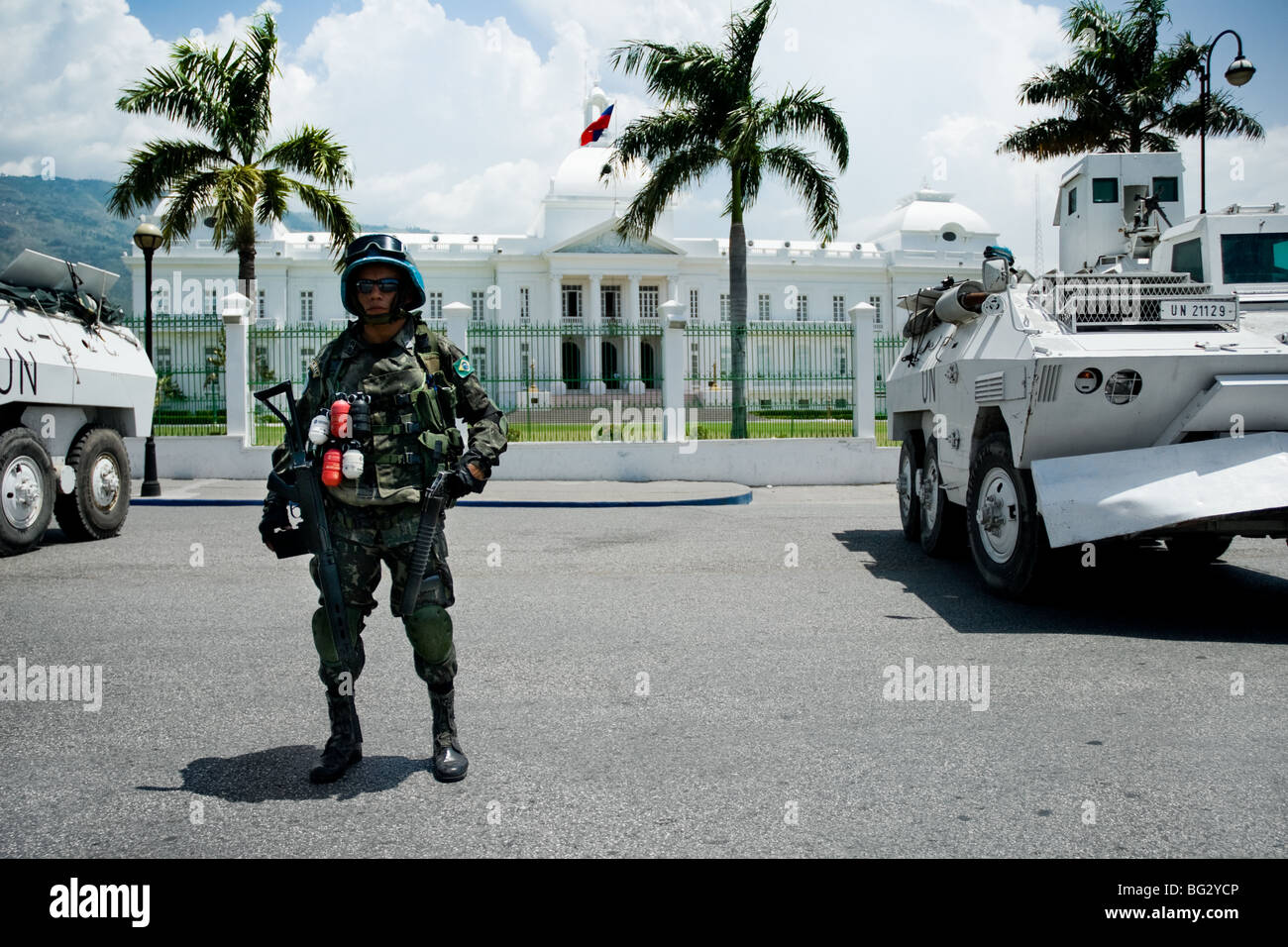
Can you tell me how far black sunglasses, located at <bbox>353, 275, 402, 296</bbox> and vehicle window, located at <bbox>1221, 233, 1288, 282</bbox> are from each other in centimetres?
680

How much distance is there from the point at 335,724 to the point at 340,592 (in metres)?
0.47

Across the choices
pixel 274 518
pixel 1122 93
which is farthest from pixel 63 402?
pixel 1122 93

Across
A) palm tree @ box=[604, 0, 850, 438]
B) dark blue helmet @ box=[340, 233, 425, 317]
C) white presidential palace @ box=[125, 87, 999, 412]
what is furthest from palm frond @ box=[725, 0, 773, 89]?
white presidential palace @ box=[125, 87, 999, 412]

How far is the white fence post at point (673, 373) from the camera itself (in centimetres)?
1744

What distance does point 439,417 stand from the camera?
3.73 metres

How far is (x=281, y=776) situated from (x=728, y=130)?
18.5 m

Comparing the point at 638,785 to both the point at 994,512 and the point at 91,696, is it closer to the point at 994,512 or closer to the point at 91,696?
the point at 91,696

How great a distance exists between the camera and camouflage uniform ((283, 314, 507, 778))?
3586 mm

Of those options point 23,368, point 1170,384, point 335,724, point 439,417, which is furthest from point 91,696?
point 1170,384

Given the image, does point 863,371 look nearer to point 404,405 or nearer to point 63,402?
point 63,402

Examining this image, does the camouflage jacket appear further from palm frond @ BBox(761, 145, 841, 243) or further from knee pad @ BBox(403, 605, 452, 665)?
palm frond @ BBox(761, 145, 841, 243)

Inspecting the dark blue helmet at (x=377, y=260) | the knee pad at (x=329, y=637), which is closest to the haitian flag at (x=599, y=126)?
the dark blue helmet at (x=377, y=260)

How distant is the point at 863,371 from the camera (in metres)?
17.8

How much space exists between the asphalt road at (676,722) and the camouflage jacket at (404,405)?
1043 mm
